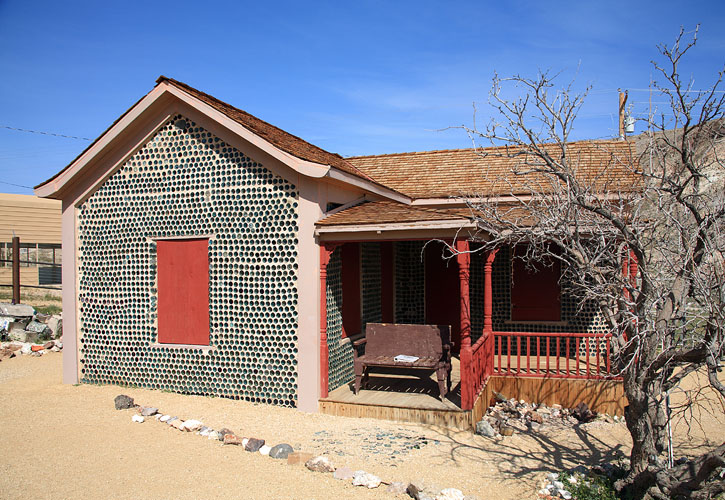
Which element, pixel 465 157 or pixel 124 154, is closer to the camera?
pixel 124 154

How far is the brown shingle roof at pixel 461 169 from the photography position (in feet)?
37.5

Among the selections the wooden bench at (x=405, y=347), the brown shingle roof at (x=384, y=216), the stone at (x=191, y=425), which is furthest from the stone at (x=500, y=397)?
the stone at (x=191, y=425)

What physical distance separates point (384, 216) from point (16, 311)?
11011 mm

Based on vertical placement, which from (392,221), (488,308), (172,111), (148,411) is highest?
(172,111)

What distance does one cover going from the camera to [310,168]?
8.15 m

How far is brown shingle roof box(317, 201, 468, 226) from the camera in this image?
802 cm

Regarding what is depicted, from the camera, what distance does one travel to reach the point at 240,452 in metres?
6.89

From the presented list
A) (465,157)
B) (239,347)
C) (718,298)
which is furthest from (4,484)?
(465,157)

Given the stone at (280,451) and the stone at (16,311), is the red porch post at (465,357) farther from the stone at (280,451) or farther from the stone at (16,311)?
the stone at (16,311)

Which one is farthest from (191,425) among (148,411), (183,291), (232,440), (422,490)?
(422,490)

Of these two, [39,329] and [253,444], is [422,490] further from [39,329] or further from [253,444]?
[39,329]

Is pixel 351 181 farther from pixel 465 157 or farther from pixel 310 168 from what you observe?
pixel 465 157

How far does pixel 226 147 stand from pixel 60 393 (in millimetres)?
4917

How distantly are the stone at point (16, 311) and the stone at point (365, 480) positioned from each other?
12002 millimetres
